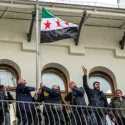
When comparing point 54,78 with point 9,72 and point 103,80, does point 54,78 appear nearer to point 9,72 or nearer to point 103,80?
point 9,72

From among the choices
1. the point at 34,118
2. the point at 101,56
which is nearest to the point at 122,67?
the point at 101,56

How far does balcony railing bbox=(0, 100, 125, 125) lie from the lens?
17.2m

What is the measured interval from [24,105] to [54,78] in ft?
9.85

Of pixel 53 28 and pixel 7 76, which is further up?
pixel 53 28

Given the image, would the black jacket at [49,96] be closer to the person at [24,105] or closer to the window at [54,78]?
the person at [24,105]

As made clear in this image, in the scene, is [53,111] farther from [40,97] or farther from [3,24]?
[3,24]

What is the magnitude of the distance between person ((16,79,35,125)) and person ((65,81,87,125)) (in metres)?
1.03

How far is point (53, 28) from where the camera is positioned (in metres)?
18.5

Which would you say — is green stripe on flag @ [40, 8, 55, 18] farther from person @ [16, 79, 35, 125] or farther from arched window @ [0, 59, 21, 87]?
person @ [16, 79, 35, 125]

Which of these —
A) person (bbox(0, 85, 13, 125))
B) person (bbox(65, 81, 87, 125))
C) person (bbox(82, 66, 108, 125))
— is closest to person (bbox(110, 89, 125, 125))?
person (bbox(82, 66, 108, 125))

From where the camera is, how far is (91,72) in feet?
66.6

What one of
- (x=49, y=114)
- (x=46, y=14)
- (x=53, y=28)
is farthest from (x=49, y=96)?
(x=46, y=14)

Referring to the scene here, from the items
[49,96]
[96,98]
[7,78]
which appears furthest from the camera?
[7,78]

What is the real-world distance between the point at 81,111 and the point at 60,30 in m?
2.31
